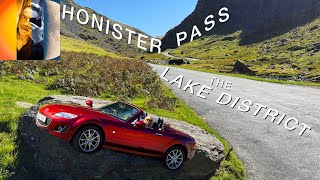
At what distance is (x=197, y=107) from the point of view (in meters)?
31.7

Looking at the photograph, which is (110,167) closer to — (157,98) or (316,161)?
(316,161)

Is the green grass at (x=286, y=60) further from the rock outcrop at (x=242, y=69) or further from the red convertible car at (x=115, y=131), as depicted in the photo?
the red convertible car at (x=115, y=131)

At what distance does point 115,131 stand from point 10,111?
6.28 metres

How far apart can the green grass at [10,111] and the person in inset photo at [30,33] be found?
2.24 meters

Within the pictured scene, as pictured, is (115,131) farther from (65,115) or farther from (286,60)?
(286,60)

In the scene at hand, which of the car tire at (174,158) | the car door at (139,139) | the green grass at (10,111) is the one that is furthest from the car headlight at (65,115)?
the car tire at (174,158)

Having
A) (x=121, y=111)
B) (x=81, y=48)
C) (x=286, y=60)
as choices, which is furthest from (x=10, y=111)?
(x=286, y=60)

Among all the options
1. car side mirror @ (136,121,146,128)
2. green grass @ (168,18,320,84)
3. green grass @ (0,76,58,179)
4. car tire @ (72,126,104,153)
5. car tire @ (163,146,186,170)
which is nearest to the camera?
car tire @ (72,126,104,153)

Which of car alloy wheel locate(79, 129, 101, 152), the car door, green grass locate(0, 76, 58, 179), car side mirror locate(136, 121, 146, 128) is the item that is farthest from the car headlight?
green grass locate(0, 76, 58, 179)

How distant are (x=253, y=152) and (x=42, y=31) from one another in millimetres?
14864

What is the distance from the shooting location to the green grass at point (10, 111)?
1240 cm

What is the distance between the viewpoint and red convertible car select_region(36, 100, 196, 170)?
11648 mm

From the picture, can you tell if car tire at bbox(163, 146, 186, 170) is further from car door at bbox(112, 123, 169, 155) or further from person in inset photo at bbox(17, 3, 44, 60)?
person in inset photo at bbox(17, 3, 44, 60)

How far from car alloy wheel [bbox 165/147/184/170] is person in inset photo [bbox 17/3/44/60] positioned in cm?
1305
